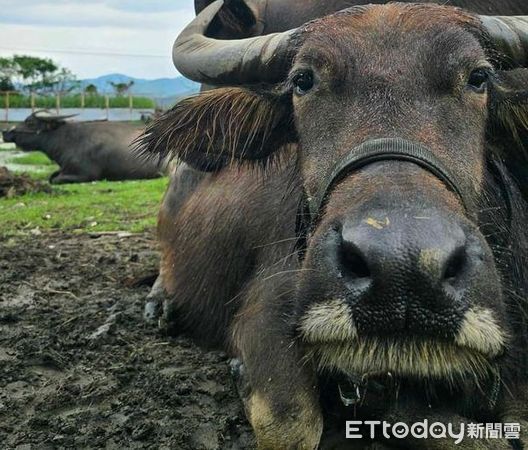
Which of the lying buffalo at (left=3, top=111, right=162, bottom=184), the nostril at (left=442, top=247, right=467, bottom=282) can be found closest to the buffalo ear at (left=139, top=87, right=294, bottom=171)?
the nostril at (left=442, top=247, right=467, bottom=282)

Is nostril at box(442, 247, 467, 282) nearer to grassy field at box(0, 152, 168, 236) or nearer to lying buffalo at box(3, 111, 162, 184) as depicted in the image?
grassy field at box(0, 152, 168, 236)

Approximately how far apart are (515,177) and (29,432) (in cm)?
223

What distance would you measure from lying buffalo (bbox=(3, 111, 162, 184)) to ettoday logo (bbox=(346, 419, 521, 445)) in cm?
1172

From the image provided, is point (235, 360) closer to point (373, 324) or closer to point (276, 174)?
point (276, 174)

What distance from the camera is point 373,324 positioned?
184 cm

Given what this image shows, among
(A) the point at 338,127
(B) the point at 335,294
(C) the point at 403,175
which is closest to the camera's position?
(B) the point at 335,294

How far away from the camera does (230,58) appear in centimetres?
324

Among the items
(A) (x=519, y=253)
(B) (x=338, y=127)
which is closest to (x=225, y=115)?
(B) (x=338, y=127)

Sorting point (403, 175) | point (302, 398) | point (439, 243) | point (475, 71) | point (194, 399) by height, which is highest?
point (475, 71)

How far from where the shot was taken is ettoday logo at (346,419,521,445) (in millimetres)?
2510

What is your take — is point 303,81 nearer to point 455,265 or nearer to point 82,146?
point 455,265

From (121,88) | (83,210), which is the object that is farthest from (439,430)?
(121,88)

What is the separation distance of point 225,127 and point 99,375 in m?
1.30

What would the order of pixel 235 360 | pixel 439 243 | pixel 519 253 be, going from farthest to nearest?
pixel 235 360
pixel 519 253
pixel 439 243
